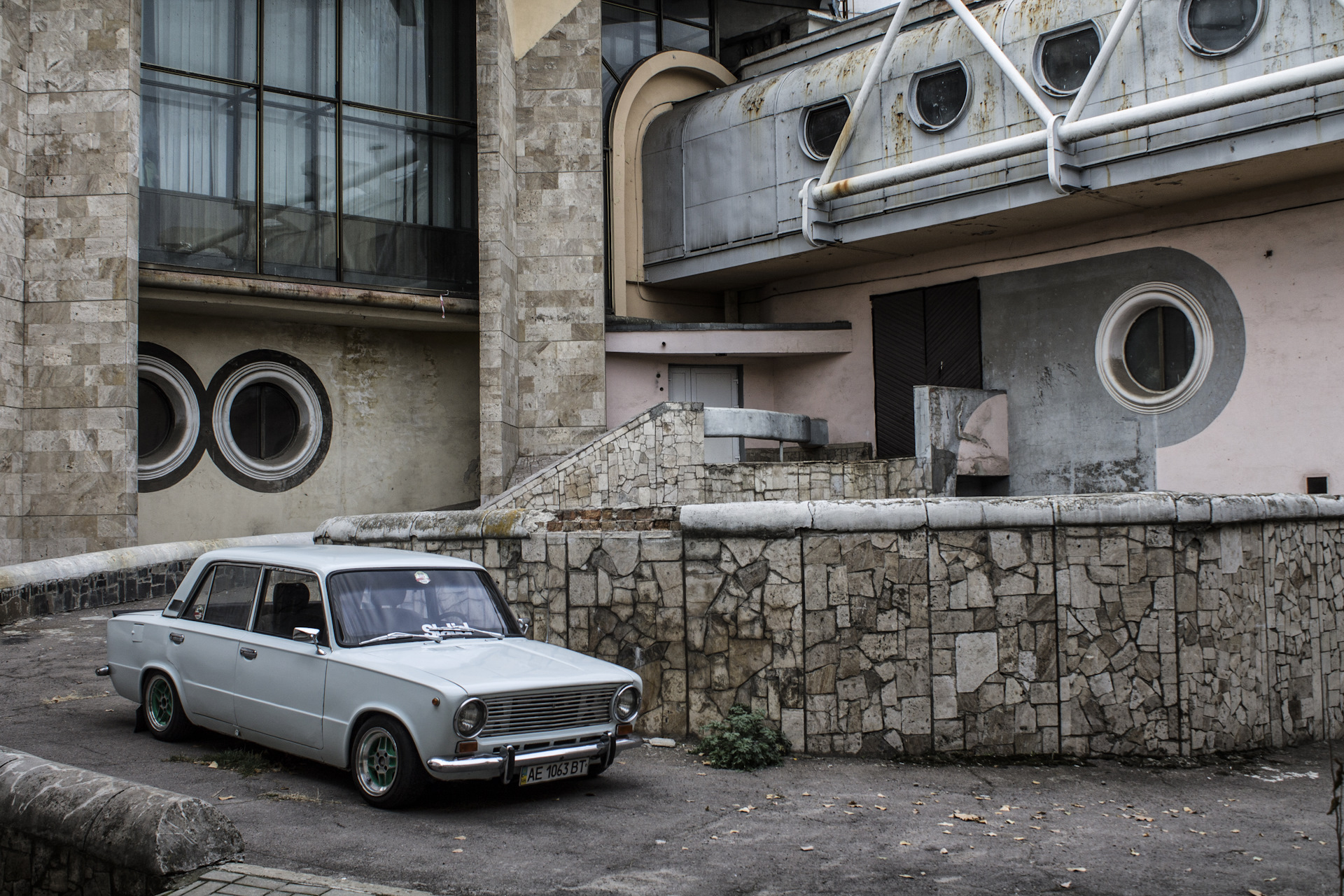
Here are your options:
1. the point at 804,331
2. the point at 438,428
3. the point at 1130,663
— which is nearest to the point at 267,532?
the point at 438,428

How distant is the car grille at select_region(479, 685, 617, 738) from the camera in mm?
5855

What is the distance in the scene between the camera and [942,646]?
25.6ft

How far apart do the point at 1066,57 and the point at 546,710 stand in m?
15.0

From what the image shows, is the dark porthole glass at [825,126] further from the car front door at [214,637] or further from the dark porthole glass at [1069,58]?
the car front door at [214,637]

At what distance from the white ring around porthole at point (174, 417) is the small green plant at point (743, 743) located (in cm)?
1341

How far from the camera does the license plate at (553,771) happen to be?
234 inches

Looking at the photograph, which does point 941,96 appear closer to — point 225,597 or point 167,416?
point 167,416

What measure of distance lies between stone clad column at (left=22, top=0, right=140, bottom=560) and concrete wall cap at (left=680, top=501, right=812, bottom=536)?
10.9 m

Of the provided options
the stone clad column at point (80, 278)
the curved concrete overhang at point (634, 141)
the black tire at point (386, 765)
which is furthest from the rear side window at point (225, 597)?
the curved concrete overhang at point (634, 141)

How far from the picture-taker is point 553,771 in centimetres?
608

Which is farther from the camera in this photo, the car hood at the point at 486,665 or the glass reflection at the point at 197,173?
the glass reflection at the point at 197,173

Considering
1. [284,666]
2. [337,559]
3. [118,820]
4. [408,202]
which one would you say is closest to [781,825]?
A: [284,666]

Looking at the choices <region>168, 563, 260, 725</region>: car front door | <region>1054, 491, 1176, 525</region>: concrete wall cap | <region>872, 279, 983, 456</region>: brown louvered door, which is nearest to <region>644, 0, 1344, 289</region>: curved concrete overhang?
<region>872, 279, 983, 456</region>: brown louvered door

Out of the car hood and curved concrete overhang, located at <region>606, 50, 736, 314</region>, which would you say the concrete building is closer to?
curved concrete overhang, located at <region>606, 50, 736, 314</region>
